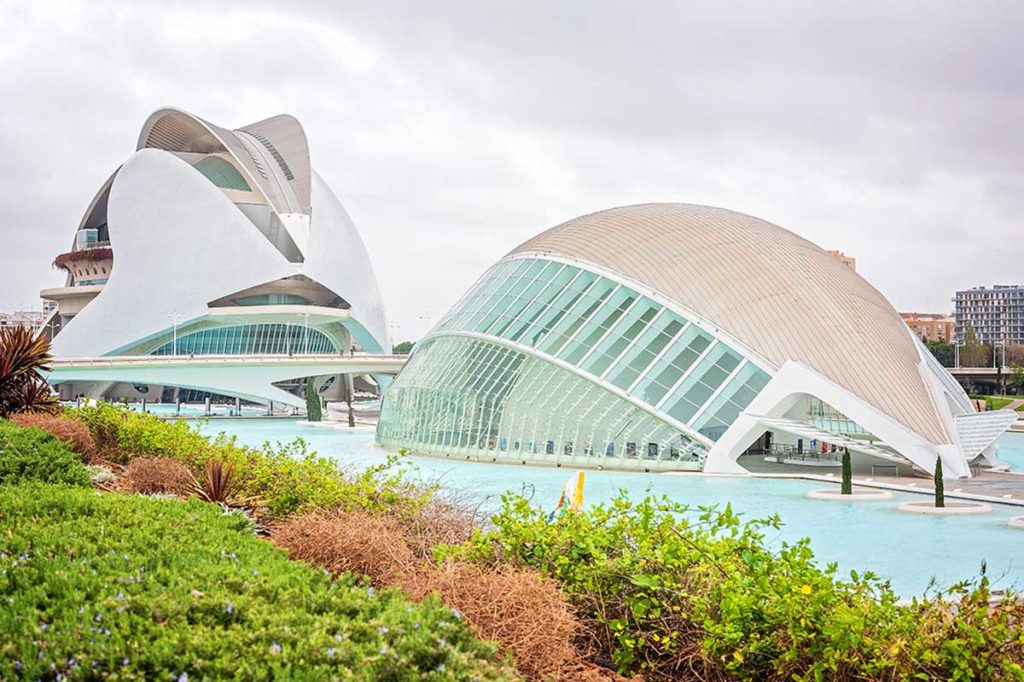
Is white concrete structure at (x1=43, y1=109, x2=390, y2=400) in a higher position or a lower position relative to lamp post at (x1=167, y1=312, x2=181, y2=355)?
higher

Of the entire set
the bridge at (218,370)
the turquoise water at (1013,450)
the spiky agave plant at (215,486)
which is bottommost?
the spiky agave plant at (215,486)

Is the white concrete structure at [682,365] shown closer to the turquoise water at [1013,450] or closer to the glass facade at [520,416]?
the glass facade at [520,416]

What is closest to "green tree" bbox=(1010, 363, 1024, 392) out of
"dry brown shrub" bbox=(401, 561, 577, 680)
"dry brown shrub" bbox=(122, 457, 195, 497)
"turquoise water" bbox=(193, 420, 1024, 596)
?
"turquoise water" bbox=(193, 420, 1024, 596)

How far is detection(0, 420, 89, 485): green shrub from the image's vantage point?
36.4 ft

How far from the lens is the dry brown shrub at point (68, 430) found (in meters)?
16.1

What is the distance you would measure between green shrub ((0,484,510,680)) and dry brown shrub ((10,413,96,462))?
32.2 feet

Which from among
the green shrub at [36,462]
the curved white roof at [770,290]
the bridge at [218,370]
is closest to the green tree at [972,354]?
the bridge at [218,370]

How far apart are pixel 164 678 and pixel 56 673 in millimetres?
460

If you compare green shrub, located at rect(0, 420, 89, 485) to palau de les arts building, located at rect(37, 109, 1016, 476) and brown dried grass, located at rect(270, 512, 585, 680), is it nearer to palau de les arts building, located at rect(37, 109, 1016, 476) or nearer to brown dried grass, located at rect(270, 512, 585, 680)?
brown dried grass, located at rect(270, 512, 585, 680)

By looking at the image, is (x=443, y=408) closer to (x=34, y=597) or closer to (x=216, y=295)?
(x=34, y=597)

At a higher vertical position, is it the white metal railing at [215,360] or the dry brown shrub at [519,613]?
the white metal railing at [215,360]

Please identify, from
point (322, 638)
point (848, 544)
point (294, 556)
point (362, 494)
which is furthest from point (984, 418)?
point (322, 638)

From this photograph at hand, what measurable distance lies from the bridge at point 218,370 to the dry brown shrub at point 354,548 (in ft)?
163

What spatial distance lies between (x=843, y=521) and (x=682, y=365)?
835cm
